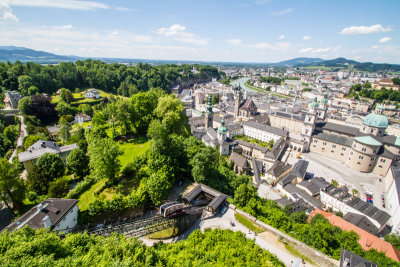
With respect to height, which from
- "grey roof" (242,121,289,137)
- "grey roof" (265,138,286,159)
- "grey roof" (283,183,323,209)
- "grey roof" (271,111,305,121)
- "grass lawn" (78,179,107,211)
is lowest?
"grey roof" (283,183,323,209)

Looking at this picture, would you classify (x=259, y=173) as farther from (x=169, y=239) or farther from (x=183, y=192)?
(x=169, y=239)

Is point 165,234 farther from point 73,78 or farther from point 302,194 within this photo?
point 73,78

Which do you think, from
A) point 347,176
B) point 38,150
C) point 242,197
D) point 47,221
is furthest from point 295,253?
point 38,150

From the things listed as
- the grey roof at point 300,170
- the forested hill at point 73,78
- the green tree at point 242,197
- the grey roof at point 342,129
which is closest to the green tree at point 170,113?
the green tree at point 242,197

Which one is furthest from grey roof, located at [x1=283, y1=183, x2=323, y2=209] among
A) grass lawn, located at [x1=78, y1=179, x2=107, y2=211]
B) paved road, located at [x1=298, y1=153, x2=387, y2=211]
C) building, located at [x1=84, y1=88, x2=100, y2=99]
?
building, located at [x1=84, y1=88, x2=100, y2=99]

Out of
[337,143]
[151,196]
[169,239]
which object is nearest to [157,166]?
[151,196]

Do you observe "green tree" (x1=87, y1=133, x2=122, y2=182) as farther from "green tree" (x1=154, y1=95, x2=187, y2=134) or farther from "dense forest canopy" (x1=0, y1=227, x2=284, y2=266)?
"green tree" (x1=154, y1=95, x2=187, y2=134)
